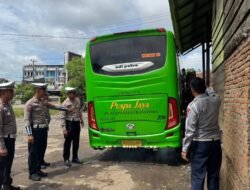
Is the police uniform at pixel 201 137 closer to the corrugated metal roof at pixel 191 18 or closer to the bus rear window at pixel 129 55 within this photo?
the bus rear window at pixel 129 55

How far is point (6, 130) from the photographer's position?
248 inches

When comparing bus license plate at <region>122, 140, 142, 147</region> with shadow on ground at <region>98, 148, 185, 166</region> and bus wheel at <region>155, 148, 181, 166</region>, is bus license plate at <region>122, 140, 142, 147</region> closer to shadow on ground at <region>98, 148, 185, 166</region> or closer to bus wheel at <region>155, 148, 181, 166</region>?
shadow on ground at <region>98, 148, 185, 166</region>

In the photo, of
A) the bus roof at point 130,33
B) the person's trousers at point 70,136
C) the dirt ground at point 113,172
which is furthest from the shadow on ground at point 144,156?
the bus roof at point 130,33

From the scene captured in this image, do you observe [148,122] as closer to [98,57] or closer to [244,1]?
[98,57]

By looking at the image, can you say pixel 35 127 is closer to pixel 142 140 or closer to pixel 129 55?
pixel 142 140

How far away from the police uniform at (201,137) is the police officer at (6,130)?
2.97 metres

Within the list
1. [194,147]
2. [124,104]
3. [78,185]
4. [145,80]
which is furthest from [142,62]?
[194,147]

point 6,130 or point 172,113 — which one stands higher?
point 172,113

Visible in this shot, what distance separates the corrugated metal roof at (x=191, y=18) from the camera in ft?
36.3

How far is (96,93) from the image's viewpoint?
8961mm

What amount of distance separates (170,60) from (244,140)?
4.25 metres

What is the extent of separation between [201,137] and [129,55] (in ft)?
13.1

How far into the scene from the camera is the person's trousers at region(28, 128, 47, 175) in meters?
7.63

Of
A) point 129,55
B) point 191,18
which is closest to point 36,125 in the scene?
point 129,55
